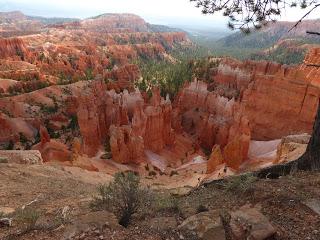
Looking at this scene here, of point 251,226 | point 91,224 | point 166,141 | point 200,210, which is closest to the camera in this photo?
point 251,226

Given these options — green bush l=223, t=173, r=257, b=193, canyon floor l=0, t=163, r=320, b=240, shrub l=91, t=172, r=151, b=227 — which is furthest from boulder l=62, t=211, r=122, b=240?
green bush l=223, t=173, r=257, b=193

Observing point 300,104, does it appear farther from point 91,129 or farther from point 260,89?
point 91,129

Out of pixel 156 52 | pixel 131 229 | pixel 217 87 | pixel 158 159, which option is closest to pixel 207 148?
pixel 158 159

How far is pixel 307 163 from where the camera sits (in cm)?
690

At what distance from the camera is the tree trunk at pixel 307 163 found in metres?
6.71

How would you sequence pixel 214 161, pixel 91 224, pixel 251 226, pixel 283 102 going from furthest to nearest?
pixel 283 102 → pixel 214 161 → pixel 91 224 → pixel 251 226

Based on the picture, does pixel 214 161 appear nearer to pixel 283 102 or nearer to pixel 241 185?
pixel 283 102

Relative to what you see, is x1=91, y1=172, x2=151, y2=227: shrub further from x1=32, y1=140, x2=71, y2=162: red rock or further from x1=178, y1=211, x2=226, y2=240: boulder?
x1=32, y1=140, x2=71, y2=162: red rock

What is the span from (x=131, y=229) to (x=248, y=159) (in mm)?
21466

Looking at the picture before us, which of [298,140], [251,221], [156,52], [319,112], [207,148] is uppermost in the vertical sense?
[319,112]

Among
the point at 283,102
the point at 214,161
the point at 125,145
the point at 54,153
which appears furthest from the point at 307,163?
the point at 283,102

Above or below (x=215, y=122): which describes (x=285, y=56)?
below

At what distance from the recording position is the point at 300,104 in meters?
31.1

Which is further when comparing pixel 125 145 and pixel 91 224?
pixel 125 145
